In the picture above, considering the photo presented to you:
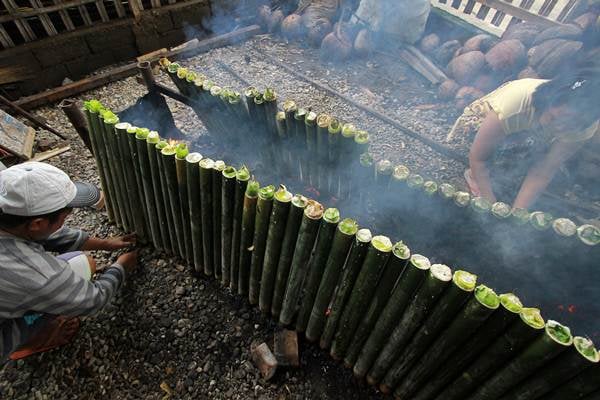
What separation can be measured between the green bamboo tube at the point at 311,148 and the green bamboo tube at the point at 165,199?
1.39 meters

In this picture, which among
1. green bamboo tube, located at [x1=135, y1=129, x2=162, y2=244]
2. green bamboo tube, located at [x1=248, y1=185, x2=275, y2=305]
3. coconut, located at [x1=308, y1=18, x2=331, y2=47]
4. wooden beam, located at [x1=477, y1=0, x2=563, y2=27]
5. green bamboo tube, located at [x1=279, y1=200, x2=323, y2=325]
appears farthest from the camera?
coconut, located at [x1=308, y1=18, x2=331, y2=47]

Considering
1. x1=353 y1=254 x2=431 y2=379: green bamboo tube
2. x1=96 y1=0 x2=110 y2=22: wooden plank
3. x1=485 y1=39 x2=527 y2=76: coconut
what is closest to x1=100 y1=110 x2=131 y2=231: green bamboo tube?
x1=353 y1=254 x2=431 y2=379: green bamboo tube

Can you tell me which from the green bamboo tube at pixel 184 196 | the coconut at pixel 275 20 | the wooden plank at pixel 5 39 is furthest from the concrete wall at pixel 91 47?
the green bamboo tube at pixel 184 196

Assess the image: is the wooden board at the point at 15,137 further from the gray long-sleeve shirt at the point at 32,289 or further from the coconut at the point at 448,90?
the coconut at the point at 448,90

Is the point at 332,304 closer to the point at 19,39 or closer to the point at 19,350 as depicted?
the point at 19,350

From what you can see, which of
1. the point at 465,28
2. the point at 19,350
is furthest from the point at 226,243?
the point at 465,28

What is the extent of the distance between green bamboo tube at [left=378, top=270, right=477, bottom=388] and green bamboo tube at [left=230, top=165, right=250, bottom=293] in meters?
1.49

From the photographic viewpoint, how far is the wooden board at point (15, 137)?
438cm

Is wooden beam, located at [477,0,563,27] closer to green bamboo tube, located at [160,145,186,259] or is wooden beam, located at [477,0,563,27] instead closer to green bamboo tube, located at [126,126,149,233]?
green bamboo tube, located at [160,145,186,259]

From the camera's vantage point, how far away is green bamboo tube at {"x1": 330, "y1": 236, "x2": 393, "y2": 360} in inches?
73.9

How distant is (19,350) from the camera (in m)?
2.72

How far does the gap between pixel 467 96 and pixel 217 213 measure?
222 inches

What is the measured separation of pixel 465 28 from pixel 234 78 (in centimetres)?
540

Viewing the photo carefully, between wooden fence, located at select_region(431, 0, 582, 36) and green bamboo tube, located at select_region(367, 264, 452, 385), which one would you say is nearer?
green bamboo tube, located at select_region(367, 264, 452, 385)
